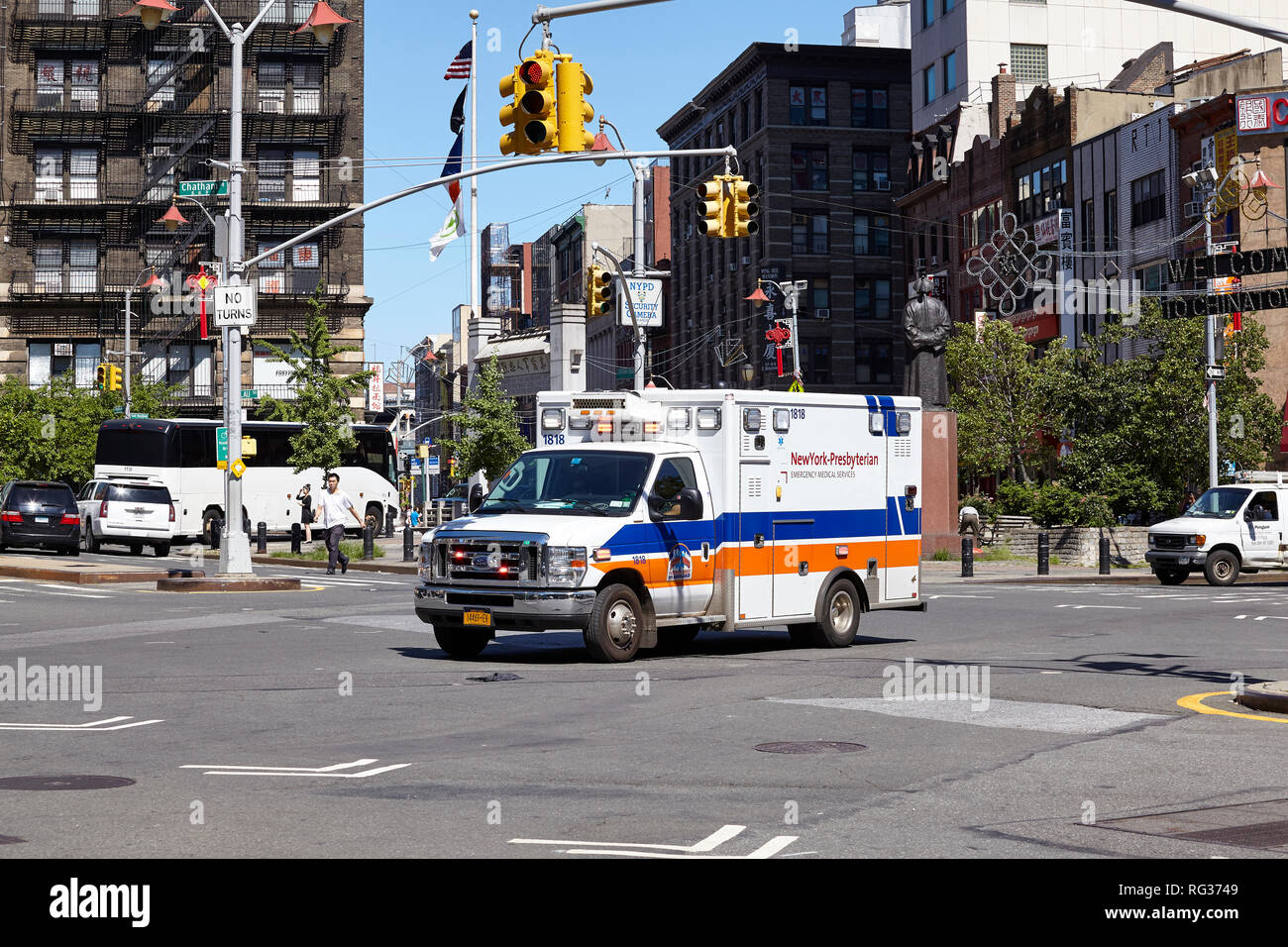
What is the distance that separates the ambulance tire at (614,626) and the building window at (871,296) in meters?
78.2

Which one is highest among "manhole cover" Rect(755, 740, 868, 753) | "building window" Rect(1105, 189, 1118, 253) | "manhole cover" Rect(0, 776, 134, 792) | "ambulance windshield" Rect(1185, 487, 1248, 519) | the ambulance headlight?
"building window" Rect(1105, 189, 1118, 253)

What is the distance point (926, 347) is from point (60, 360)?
50627 millimetres

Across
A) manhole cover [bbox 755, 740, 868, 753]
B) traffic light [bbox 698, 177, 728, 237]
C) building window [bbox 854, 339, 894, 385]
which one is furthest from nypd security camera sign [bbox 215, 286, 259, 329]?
building window [bbox 854, 339, 894, 385]

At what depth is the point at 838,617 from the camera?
18906 millimetres

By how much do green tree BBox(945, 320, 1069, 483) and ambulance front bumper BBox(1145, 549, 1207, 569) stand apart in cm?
1783

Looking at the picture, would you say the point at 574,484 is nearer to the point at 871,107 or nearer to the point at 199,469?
the point at 199,469

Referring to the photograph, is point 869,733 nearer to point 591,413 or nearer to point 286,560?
point 591,413

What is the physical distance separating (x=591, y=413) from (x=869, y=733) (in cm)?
718

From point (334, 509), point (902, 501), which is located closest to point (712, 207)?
point (902, 501)

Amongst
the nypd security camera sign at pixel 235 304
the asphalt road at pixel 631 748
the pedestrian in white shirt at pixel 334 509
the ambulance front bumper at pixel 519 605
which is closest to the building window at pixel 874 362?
the pedestrian in white shirt at pixel 334 509

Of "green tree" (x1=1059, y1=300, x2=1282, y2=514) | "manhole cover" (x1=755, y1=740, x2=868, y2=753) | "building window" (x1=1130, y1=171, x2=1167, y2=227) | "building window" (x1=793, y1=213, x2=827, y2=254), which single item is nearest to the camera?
"manhole cover" (x1=755, y1=740, x2=868, y2=753)

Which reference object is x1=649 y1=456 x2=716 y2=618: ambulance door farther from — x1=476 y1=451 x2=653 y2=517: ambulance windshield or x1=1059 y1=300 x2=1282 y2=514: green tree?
x1=1059 y1=300 x2=1282 y2=514: green tree

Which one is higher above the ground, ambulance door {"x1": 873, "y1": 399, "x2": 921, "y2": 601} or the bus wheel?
ambulance door {"x1": 873, "y1": 399, "x2": 921, "y2": 601}

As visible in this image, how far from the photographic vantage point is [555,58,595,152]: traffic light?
18031 millimetres
